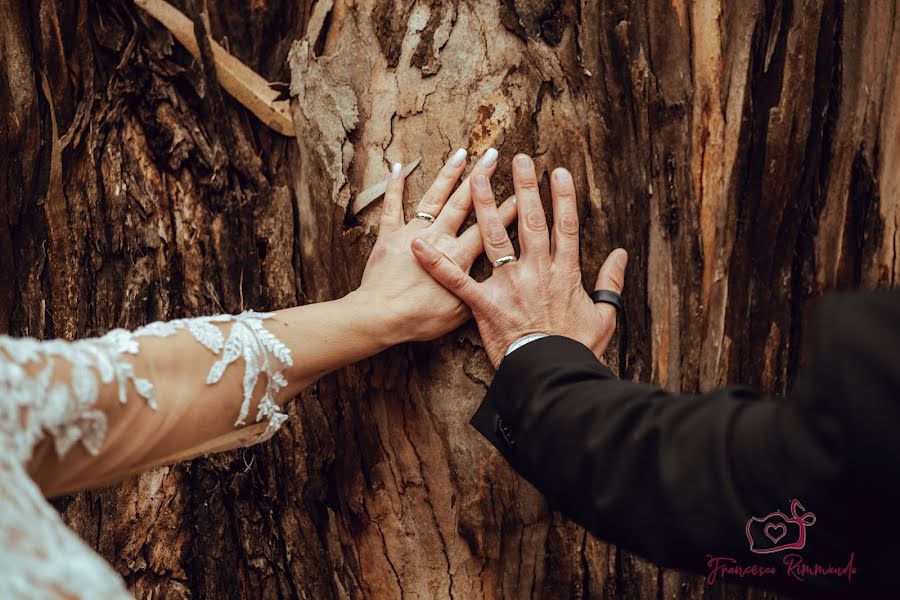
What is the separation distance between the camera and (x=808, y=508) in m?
0.95

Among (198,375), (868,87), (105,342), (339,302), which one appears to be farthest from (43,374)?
(868,87)

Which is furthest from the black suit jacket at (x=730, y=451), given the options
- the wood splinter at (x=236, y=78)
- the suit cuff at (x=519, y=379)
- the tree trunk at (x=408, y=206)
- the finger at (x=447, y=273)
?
the wood splinter at (x=236, y=78)

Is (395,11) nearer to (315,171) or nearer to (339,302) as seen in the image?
(315,171)

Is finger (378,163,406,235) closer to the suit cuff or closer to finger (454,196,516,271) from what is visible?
finger (454,196,516,271)

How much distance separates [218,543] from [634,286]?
4.12ft

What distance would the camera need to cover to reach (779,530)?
1.04 metres

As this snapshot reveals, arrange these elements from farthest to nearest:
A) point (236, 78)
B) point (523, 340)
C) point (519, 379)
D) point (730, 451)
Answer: point (236, 78), point (523, 340), point (519, 379), point (730, 451)

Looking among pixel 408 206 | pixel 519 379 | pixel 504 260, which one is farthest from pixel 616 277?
pixel 408 206

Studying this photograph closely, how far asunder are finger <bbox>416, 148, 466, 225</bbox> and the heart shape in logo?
909 mm

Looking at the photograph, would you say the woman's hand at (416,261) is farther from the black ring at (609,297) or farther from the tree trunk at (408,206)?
the black ring at (609,297)

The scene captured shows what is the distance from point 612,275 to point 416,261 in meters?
0.46

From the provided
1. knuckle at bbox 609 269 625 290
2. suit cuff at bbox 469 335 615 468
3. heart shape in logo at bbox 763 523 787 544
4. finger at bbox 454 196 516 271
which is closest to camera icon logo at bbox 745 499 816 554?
heart shape in logo at bbox 763 523 787 544

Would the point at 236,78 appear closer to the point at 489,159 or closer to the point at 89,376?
the point at 489,159

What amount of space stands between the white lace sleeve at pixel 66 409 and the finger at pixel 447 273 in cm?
34
